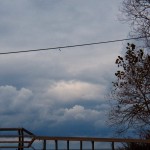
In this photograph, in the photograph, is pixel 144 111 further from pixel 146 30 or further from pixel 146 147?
pixel 146 147

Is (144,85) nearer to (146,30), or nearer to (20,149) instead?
(146,30)

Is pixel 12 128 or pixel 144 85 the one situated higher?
pixel 144 85

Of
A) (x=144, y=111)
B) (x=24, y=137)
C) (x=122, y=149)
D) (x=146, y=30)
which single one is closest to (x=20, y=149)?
(x=24, y=137)

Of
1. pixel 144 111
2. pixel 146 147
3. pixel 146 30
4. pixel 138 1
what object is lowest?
pixel 146 147

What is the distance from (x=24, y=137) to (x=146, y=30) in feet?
26.9

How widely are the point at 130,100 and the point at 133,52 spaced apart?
2.36 meters

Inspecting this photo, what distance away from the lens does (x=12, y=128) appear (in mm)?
17797

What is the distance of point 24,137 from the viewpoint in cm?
1748

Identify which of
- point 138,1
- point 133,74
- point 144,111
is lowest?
point 144,111

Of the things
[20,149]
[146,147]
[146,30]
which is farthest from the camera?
[146,30]

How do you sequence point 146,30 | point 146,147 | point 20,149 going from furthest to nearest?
point 146,30
point 20,149
point 146,147

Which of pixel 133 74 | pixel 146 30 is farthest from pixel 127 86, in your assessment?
pixel 146 30

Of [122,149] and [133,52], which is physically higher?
[133,52]

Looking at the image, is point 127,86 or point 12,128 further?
point 127,86
